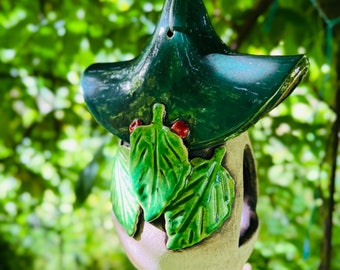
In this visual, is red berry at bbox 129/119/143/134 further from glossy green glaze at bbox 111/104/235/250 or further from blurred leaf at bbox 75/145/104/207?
blurred leaf at bbox 75/145/104/207

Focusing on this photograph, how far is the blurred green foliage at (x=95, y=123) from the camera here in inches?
39.3

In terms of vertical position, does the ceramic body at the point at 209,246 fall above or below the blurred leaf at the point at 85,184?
below

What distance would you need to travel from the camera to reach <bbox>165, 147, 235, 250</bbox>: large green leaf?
502 mm

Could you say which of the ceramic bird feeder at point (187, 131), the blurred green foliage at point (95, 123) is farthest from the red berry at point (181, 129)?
the blurred green foliage at point (95, 123)

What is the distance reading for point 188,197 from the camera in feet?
1.66

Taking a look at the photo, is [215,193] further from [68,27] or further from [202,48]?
[68,27]

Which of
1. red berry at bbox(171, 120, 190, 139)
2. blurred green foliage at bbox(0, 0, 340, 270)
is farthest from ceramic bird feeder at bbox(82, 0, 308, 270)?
blurred green foliage at bbox(0, 0, 340, 270)

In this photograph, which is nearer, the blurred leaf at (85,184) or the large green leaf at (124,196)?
the large green leaf at (124,196)

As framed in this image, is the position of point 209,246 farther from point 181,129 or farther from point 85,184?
point 85,184

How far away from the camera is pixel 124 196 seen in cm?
56

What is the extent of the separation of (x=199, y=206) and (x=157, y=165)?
52 mm

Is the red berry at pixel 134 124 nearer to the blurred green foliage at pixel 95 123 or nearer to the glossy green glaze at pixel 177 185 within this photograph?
the glossy green glaze at pixel 177 185

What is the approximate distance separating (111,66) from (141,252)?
0.20m

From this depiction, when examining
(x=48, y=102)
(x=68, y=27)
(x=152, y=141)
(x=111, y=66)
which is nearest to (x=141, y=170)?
(x=152, y=141)
